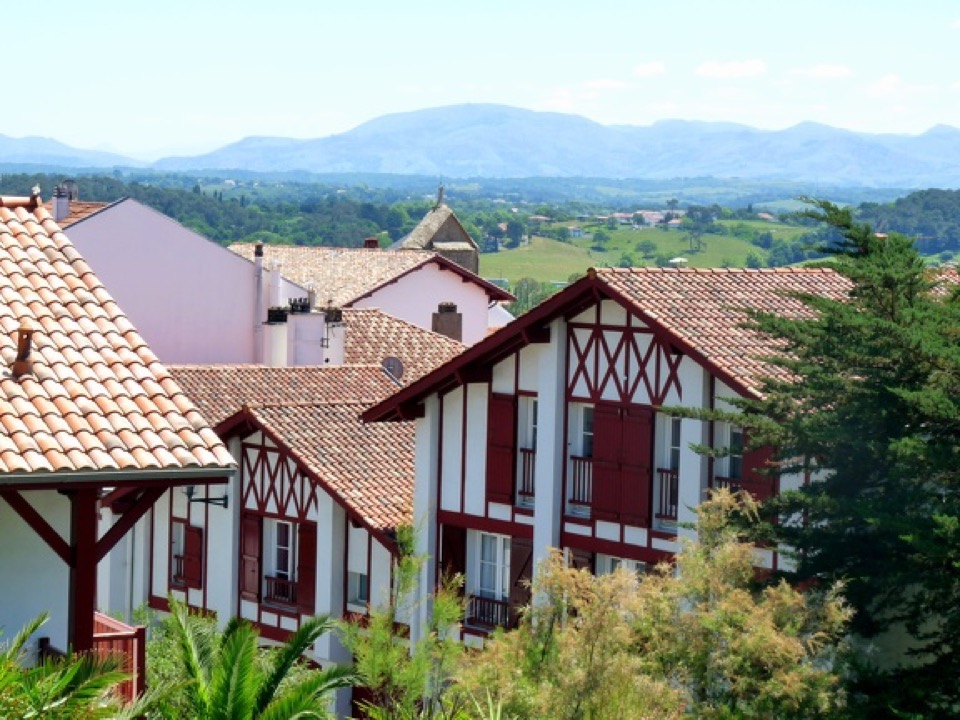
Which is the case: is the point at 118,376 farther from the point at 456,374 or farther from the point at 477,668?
the point at 456,374

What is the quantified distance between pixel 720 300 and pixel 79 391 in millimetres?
16323

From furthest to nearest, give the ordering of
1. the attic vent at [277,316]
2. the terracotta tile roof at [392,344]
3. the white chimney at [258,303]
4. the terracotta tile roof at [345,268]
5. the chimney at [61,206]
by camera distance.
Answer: the terracotta tile roof at [345,268] < the chimney at [61,206] < the white chimney at [258,303] < the terracotta tile roof at [392,344] < the attic vent at [277,316]

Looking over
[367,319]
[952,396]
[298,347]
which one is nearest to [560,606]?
[952,396]

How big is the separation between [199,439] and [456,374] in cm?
1623

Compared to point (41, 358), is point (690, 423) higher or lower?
lower

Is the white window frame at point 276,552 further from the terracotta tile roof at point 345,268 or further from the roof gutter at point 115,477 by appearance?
the terracotta tile roof at point 345,268

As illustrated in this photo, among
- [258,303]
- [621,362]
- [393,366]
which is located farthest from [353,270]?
[621,362]

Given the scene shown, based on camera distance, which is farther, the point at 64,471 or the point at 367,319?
the point at 367,319

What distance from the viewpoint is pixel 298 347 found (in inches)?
1962

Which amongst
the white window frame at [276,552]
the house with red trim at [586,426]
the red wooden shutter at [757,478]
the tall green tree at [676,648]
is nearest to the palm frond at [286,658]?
the tall green tree at [676,648]

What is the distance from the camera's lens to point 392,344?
53500mm

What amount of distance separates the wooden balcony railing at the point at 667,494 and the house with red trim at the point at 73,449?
1416 centimetres

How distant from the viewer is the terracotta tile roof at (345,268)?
228ft

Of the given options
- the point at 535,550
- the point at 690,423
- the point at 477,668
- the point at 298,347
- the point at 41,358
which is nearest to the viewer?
the point at 41,358
